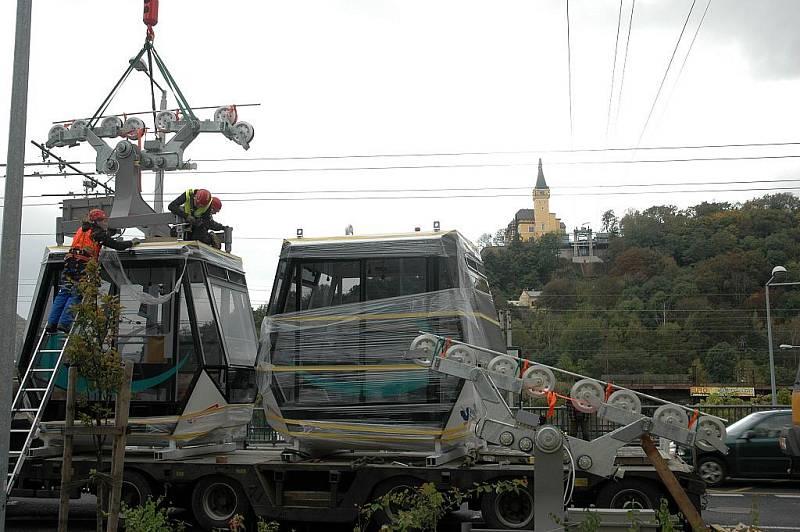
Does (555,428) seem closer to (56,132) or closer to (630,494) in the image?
(630,494)

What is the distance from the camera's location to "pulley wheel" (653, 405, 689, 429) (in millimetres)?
7738

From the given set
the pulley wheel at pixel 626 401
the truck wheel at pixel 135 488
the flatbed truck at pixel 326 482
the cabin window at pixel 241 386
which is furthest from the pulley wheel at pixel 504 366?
the truck wheel at pixel 135 488

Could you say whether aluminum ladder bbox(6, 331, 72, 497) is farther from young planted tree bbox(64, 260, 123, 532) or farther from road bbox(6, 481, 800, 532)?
young planted tree bbox(64, 260, 123, 532)

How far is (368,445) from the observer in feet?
31.3

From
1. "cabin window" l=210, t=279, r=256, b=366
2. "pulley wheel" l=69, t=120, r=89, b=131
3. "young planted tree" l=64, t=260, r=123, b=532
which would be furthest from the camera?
"pulley wheel" l=69, t=120, r=89, b=131

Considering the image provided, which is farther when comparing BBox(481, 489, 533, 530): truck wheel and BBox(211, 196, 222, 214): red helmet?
BBox(211, 196, 222, 214): red helmet

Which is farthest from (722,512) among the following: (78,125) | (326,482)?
(78,125)

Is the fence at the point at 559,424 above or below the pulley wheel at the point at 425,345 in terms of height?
below

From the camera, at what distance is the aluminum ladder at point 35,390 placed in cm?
932

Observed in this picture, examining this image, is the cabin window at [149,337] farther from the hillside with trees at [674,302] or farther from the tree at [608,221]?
the tree at [608,221]

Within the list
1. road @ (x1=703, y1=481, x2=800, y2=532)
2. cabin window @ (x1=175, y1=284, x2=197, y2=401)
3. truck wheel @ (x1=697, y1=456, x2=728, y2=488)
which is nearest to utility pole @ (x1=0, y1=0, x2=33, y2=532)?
cabin window @ (x1=175, y1=284, x2=197, y2=401)

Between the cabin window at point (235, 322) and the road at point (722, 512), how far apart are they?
224 cm

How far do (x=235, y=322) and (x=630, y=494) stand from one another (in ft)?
18.5

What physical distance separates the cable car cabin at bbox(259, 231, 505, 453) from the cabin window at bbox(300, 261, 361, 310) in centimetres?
1
